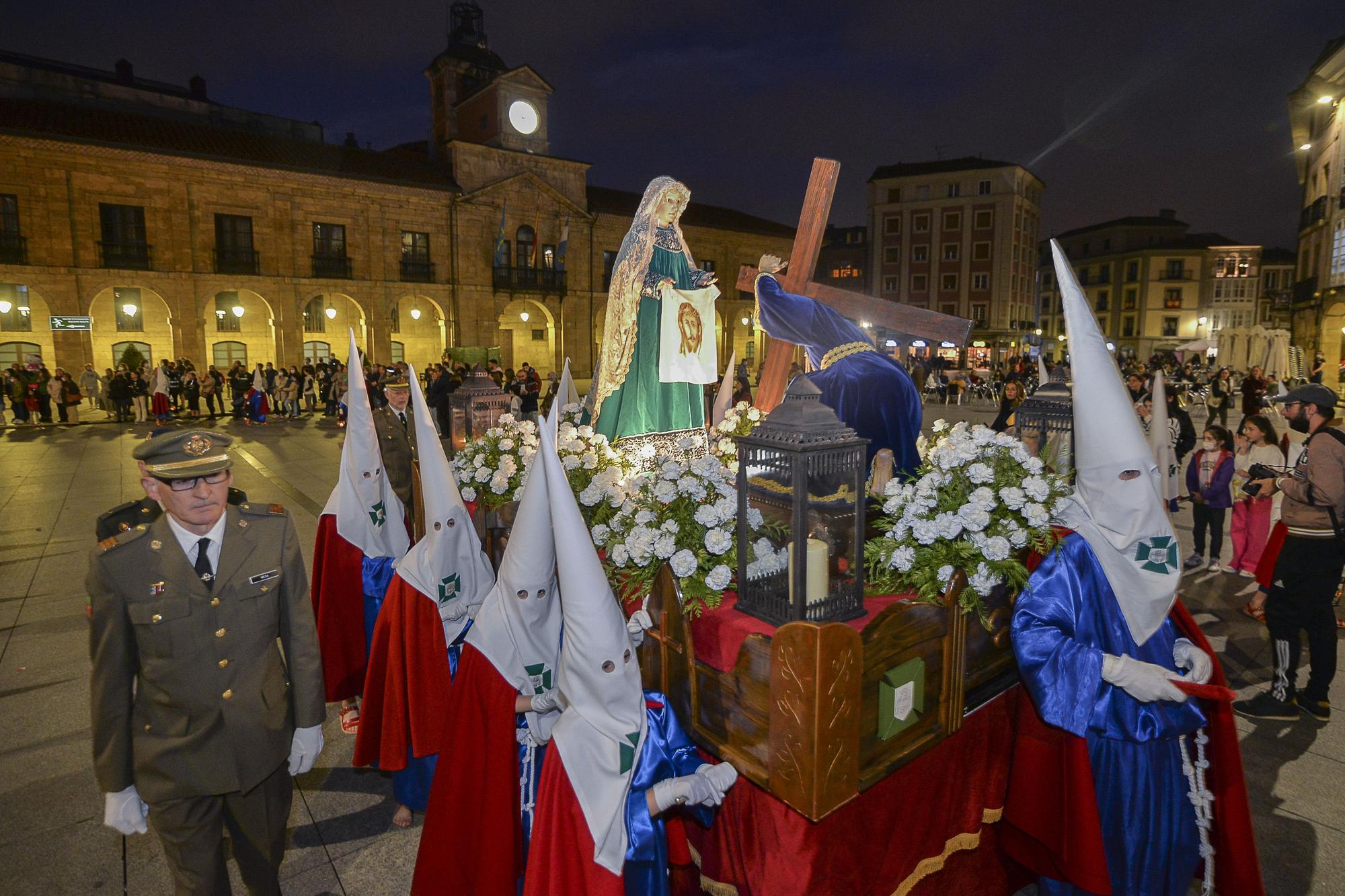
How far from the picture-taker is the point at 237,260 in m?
28.5

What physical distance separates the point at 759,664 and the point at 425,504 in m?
1.95

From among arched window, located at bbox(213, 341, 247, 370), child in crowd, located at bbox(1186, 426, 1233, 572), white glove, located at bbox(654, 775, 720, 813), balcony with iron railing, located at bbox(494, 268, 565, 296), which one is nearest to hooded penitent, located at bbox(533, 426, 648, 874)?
white glove, located at bbox(654, 775, 720, 813)

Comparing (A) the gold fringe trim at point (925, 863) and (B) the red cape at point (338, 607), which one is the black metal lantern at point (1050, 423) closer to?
(A) the gold fringe trim at point (925, 863)

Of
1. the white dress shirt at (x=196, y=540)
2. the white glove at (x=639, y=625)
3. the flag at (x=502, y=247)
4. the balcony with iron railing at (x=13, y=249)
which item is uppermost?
the flag at (x=502, y=247)

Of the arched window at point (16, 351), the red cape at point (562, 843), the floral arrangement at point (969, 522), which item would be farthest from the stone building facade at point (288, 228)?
the red cape at point (562, 843)

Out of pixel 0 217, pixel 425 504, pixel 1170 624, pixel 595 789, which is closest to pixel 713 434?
pixel 425 504

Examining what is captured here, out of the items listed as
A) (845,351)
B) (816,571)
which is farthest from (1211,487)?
(816,571)

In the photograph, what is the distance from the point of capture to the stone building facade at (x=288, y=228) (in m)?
25.2

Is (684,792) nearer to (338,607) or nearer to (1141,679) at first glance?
(1141,679)

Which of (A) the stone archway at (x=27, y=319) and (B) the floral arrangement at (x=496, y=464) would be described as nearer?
(B) the floral arrangement at (x=496, y=464)

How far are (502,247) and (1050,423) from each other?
32262 mm

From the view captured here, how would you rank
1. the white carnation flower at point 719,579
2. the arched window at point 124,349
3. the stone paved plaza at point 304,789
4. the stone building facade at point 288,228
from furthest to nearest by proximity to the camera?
the arched window at point 124,349 → the stone building facade at point 288,228 → the stone paved plaza at point 304,789 → the white carnation flower at point 719,579

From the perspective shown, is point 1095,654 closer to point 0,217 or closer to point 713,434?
point 713,434

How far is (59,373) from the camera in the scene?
20172 millimetres
